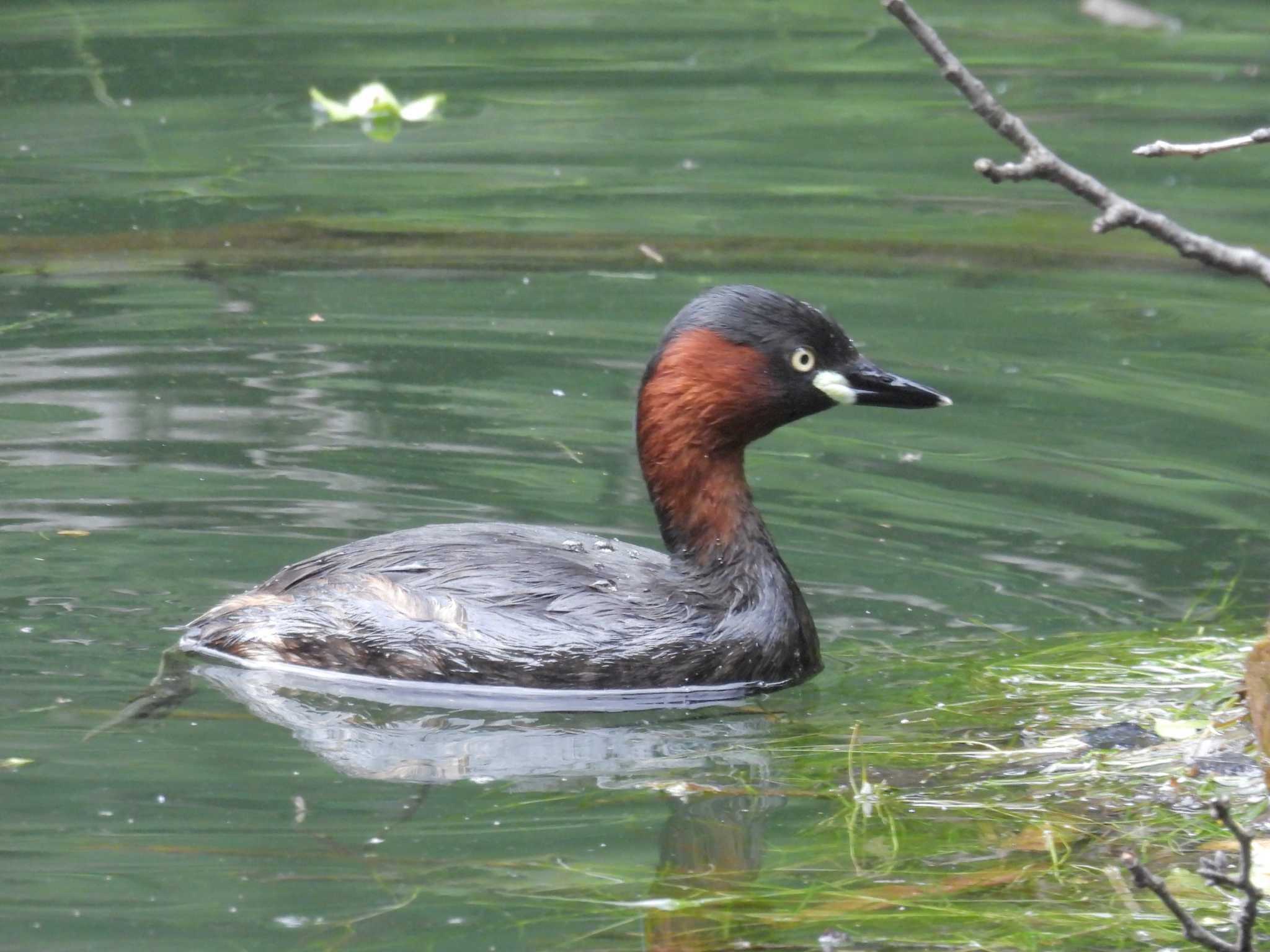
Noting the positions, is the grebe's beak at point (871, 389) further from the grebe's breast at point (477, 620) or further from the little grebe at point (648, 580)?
the grebe's breast at point (477, 620)

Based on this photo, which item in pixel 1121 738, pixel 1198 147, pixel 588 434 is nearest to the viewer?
pixel 1198 147

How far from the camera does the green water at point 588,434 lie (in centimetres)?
421

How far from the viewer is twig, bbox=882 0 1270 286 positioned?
9.39 ft

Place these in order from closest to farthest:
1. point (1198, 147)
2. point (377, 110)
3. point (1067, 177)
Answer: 1. point (1067, 177)
2. point (1198, 147)
3. point (377, 110)

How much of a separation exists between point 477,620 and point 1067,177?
2750mm

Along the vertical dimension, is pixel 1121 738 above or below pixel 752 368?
below

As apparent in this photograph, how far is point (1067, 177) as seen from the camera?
9.48ft

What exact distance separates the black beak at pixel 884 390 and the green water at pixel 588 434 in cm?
59

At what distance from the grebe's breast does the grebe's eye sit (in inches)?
27.8

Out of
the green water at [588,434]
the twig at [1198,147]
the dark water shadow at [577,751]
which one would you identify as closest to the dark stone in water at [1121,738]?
the green water at [588,434]

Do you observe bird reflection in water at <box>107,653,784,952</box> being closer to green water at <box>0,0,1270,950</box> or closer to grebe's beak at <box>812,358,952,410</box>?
green water at <box>0,0,1270,950</box>

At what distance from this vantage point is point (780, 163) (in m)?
10.4

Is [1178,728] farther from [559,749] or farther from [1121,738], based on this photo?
[559,749]

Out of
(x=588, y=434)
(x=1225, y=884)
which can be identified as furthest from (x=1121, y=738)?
(x=588, y=434)
